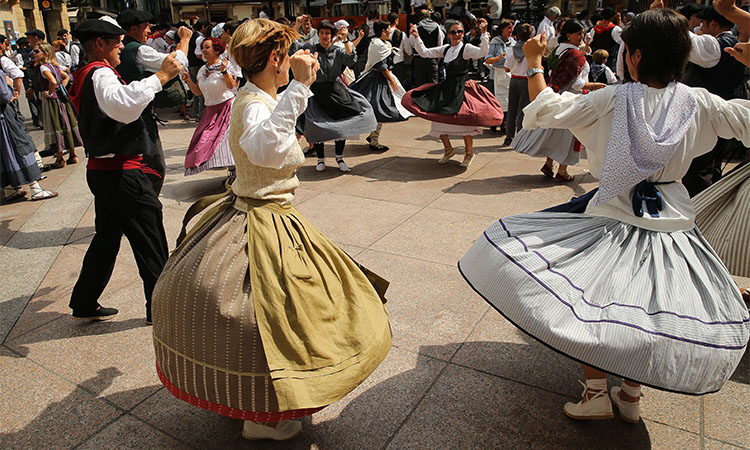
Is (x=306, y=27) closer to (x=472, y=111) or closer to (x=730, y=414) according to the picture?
(x=472, y=111)

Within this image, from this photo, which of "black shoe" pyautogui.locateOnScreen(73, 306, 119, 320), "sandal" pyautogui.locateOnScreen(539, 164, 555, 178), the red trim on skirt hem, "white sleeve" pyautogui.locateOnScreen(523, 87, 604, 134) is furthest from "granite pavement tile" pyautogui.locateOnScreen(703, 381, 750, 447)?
"sandal" pyautogui.locateOnScreen(539, 164, 555, 178)

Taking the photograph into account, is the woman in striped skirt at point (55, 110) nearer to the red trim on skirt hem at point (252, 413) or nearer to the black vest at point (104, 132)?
the black vest at point (104, 132)

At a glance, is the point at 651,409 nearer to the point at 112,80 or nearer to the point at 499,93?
the point at 112,80

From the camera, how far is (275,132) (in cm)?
211

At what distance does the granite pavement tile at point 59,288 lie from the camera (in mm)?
3816

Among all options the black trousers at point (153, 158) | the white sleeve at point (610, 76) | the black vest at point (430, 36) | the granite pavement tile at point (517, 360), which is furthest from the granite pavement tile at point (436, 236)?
the black vest at point (430, 36)

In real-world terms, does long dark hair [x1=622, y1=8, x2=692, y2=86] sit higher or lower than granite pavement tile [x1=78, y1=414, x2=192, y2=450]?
higher

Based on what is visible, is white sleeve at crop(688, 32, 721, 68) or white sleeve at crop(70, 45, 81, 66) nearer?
white sleeve at crop(688, 32, 721, 68)

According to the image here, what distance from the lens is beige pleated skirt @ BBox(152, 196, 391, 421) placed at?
2.12m

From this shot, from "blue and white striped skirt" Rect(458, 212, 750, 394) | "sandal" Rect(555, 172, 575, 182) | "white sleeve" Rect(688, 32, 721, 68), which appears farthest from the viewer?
"sandal" Rect(555, 172, 575, 182)

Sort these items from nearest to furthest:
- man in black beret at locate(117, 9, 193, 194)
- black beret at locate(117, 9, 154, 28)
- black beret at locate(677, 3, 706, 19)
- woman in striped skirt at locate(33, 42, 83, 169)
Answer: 1. man in black beret at locate(117, 9, 193, 194)
2. black beret at locate(117, 9, 154, 28)
3. black beret at locate(677, 3, 706, 19)
4. woman in striped skirt at locate(33, 42, 83, 169)

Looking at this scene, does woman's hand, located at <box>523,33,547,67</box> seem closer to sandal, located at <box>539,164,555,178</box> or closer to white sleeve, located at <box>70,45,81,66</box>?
sandal, located at <box>539,164,555,178</box>

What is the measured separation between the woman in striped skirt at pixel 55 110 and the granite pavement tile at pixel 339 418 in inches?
254

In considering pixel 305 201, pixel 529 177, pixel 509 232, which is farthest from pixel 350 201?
pixel 509 232
